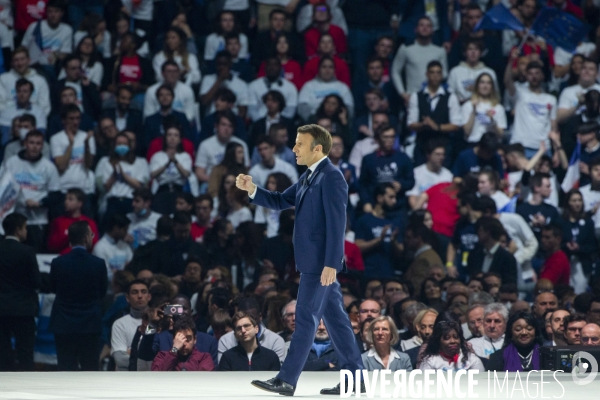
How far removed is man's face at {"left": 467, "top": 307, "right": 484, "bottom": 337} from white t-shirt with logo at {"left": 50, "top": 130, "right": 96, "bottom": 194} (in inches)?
185

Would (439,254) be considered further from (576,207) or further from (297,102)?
(297,102)

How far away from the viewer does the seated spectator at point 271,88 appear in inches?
521

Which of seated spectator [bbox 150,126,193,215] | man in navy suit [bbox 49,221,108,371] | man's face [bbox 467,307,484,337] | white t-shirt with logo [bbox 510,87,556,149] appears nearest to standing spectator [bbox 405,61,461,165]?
white t-shirt with logo [bbox 510,87,556,149]

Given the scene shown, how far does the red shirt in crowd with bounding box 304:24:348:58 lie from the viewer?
14.0 m

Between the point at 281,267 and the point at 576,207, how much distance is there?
3179 millimetres

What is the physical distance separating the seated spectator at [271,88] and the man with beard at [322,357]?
490cm

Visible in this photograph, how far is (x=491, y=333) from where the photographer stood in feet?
29.7

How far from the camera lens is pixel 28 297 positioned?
9461 mm

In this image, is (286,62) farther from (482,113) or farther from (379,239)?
(379,239)

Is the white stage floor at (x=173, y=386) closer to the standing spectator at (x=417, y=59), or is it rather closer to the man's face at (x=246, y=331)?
the man's face at (x=246, y=331)

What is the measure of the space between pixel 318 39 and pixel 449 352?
648 centimetres

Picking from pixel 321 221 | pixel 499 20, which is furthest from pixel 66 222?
pixel 499 20

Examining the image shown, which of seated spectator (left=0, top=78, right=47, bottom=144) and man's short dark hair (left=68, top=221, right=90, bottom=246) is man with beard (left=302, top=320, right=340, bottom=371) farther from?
seated spectator (left=0, top=78, right=47, bottom=144)

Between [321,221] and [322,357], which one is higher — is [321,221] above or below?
above
